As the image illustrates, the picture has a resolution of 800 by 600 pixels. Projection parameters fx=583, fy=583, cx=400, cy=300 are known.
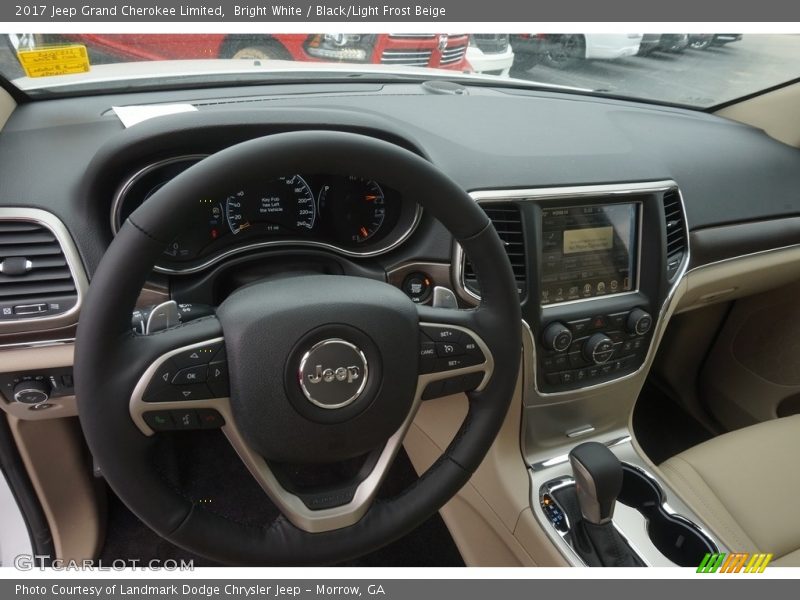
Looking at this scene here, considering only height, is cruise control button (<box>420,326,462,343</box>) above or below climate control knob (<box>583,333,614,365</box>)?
above

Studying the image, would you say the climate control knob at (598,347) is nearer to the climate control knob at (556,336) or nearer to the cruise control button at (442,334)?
the climate control knob at (556,336)

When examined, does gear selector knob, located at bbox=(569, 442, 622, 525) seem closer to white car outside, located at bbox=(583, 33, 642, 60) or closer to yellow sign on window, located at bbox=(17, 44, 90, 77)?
white car outside, located at bbox=(583, 33, 642, 60)

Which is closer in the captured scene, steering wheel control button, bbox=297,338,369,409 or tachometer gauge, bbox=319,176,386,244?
steering wheel control button, bbox=297,338,369,409

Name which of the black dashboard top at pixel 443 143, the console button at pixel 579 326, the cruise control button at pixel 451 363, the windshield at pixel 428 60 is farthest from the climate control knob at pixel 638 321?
the windshield at pixel 428 60

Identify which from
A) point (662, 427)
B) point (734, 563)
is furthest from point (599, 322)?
point (662, 427)

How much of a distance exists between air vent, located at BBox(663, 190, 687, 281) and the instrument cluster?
2.05 ft

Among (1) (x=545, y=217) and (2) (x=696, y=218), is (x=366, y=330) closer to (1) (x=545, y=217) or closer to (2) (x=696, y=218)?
(1) (x=545, y=217)

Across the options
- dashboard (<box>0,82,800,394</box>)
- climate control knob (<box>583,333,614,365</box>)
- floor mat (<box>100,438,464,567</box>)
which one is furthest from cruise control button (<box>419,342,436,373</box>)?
floor mat (<box>100,438,464,567</box>)

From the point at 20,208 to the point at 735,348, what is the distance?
2113 millimetres

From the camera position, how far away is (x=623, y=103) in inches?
68.2

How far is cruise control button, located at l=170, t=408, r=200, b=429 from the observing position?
2.56 ft

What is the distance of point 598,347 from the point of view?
1290mm

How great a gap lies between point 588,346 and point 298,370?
2.46 ft

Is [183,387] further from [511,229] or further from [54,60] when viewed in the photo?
[54,60]
